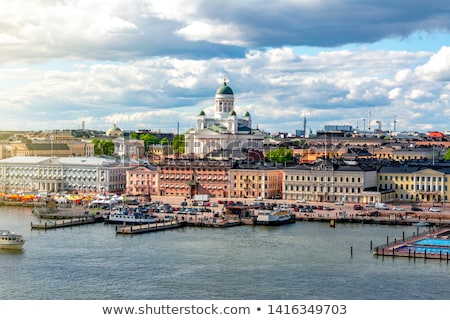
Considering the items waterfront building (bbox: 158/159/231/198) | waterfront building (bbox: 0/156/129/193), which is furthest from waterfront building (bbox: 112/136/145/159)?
waterfront building (bbox: 158/159/231/198)

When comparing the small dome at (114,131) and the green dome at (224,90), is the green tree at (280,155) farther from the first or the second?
the small dome at (114,131)

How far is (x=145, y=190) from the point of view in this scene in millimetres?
41500

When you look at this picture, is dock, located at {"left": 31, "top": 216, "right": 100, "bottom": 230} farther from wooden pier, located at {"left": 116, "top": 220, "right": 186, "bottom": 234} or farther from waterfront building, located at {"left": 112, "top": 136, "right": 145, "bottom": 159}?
waterfront building, located at {"left": 112, "top": 136, "right": 145, "bottom": 159}

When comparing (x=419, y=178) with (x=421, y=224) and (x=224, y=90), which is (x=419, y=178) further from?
(x=224, y=90)

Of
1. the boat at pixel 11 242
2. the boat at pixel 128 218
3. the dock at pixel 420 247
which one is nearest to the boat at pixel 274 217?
the boat at pixel 128 218

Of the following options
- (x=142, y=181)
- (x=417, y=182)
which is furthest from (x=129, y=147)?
(x=417, y=182)

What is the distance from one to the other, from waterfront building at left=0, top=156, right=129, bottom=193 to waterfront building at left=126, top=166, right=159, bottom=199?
110 centimetres

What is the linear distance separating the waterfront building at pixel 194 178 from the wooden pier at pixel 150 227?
9.56 metres

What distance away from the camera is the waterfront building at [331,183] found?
121 feet

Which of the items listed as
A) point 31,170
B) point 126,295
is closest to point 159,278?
point 126,295

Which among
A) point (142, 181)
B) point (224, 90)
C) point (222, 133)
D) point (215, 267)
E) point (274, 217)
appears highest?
point (224, 90)

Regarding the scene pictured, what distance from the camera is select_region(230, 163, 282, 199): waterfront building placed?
39.4 meters

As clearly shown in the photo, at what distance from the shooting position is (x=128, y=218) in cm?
3097

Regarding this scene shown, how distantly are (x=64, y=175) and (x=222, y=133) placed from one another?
17.5 m
